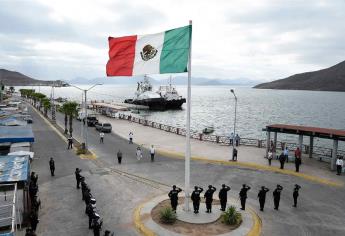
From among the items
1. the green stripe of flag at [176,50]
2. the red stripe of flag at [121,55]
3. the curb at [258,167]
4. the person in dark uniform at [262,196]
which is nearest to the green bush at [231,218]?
the person in dark uniform at [262,196]

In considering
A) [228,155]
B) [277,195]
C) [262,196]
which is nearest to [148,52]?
[262,196]

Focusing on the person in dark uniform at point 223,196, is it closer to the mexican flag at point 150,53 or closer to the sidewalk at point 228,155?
the mexican flag at point 150,53

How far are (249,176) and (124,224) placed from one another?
37.7 ft

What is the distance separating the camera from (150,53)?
15.6 meters

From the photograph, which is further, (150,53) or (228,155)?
(228,155)

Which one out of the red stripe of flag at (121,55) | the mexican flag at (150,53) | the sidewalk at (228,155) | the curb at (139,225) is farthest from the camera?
the sidewalk at (228,155)

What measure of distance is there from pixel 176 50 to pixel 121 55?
9.58ft

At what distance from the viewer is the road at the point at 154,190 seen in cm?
1566

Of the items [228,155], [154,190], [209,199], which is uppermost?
[209,199]

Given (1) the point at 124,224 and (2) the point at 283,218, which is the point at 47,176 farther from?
(2) the point at 283,218

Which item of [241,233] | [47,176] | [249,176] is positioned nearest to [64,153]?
[47,176]

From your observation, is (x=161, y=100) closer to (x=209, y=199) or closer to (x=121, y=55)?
(x=121, y=55)

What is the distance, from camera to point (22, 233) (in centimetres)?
1462

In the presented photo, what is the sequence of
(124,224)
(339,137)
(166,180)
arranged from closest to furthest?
(124,224) → (166,180) → (339,137)
